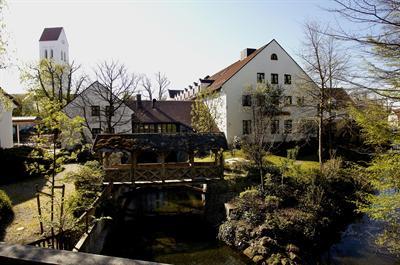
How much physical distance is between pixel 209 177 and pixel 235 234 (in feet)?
18.8

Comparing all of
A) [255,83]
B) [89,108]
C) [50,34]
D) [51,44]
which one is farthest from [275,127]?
[50,34]

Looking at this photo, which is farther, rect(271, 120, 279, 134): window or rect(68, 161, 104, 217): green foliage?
rect(271, 120, 279, 134): window

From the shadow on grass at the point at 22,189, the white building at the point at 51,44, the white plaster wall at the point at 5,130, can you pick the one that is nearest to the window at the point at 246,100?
the shadow on grass at the point at 22,189

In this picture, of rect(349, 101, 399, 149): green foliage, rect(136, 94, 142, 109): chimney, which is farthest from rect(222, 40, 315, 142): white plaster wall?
rect(349, 101, 399, 149): green foliage

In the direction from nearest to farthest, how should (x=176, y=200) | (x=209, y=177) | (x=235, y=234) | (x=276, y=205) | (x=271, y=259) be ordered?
(x=271, y=259), (x=235, y=234), (x=276, y=205), (x=209, y=177), (x=176, y=200)

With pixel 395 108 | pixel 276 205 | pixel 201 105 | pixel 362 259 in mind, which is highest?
pixel 201 105

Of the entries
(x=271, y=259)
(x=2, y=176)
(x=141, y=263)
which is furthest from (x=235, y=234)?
(x=2, y=176)

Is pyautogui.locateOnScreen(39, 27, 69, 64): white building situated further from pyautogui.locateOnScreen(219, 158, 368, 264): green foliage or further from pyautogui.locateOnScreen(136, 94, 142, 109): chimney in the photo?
pyautogui.locateOnScreen(219, 158, 368, 264): green foliage

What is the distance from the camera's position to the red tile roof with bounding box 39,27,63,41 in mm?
66062

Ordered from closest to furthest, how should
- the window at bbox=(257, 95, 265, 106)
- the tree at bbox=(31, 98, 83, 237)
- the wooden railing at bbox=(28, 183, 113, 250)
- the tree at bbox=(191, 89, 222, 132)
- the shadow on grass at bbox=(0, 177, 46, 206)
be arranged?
1. the wooden railing at bbox=(28, 183, 113, 250)
2. the tree at bbox=(31, 98, 83, 237)
3. the shadow on grass at bbox=(0, 177, 46, 206)
4. the window at bbox=(257, 95, 265, 106)
5. the tree at bbox=(191, 89, 222, 132)

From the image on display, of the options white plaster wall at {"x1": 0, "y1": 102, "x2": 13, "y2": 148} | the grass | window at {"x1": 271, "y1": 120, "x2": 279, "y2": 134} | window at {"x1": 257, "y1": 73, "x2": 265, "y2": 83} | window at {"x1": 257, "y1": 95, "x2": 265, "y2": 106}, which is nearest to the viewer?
the grass

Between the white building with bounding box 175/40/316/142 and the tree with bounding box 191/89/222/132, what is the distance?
1.34ft

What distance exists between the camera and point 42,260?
2.55 metres

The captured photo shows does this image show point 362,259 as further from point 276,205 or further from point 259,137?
point 259,137
